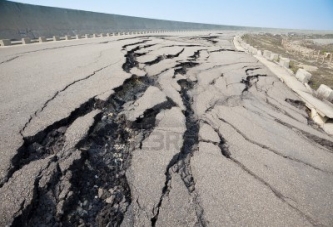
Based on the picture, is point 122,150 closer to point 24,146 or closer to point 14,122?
point 24,146

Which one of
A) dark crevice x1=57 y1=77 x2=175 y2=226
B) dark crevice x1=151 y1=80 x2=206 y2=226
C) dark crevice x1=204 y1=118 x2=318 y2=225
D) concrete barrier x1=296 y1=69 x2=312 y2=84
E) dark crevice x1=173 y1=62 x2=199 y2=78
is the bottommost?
concrete barrier x1=296 y1=69 x2=312 y2=84

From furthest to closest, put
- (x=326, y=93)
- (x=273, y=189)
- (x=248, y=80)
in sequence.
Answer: (x=248, y=80)
(x=326, y=93)
(x=273, y=189)

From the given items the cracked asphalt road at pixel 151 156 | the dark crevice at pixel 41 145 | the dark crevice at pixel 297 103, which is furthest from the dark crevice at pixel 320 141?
the dark crevice at pixel 41 145

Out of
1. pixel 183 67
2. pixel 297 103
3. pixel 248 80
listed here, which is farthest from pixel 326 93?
pixel 183 67

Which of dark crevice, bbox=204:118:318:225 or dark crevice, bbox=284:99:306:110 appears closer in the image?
dark crevice, bbox=204:118:318:225

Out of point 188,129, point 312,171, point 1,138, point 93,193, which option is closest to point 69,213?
point 93,193

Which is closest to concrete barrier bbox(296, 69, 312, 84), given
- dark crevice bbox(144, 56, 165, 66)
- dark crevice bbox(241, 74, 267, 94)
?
dark crevice bbox(241, 74, 267, 94)

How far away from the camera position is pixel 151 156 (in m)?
2.62

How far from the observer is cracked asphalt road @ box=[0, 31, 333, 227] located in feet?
6.43

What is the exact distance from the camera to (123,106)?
3.68m

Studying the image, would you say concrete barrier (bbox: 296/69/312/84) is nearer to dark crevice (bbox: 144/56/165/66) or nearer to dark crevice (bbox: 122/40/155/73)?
dark crevice (bbox: 144/56/165/66)

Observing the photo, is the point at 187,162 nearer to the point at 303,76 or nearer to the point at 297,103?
the point at 297,103

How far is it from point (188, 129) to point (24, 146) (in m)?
1.95

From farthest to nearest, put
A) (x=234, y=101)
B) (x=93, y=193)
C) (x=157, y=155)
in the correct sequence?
(x=234, y=101)
(x=157, y=155)
(x=93, y=193)
